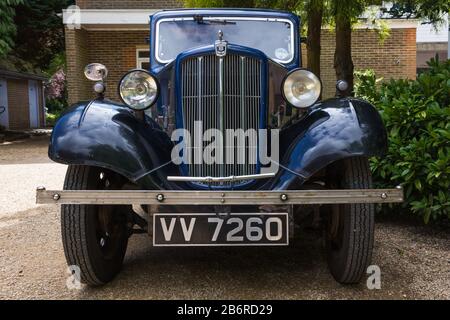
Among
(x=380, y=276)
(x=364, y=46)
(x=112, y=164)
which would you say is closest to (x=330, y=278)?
(x=380, y=276)

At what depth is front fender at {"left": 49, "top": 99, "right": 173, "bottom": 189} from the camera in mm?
3043

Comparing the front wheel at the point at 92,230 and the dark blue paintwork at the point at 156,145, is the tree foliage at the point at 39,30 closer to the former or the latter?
the front wheel at the point at 92,230

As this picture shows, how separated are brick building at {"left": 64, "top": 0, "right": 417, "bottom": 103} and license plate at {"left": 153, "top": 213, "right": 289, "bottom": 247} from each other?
1078 cm

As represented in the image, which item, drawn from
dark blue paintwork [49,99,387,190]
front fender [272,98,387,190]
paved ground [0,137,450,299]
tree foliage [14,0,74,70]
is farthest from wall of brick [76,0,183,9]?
front fender [272,98,387,190]

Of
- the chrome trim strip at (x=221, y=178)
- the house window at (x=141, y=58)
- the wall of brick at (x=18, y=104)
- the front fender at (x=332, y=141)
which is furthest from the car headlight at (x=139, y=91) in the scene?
the wall of brick at (x=18, y=104)

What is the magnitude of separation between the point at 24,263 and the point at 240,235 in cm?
210

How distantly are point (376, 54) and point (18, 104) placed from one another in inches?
625

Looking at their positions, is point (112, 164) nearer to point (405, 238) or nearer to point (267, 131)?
point (267, 131)

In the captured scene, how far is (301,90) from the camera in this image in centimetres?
338

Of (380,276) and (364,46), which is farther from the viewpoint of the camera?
(364,46)

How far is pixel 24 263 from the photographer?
4109 millimetres

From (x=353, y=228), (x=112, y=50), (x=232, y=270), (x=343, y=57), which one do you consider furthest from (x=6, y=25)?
(x=353, y=228)

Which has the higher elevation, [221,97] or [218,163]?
[221,97]

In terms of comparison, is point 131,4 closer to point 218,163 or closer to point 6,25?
point 6,25
